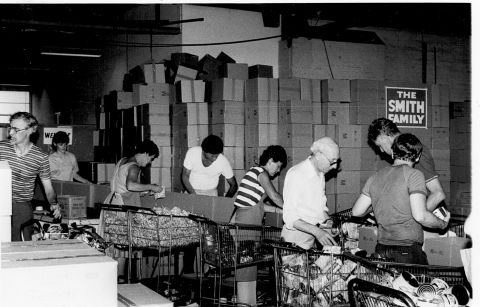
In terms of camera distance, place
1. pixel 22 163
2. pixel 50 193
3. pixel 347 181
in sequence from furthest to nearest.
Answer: pixel 347 181 < pixel 50 193 < pixel 22 163

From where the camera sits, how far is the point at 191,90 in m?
8.28

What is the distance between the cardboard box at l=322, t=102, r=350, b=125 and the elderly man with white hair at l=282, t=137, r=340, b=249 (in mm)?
3869

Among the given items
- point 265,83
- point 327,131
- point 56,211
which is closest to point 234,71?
point 265,83

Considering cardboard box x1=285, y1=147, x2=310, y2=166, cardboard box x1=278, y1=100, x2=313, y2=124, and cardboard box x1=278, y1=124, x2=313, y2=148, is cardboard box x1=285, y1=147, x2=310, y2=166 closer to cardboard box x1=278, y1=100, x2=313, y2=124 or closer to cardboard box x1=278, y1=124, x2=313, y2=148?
cardboard box x1=278, y1=124, x2=313, y2=148

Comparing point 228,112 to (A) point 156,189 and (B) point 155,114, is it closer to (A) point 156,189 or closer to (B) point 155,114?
(B) point 155,114

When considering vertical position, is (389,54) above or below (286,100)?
above

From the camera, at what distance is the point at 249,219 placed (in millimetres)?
5039

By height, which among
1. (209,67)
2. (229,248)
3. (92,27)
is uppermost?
(92,27)

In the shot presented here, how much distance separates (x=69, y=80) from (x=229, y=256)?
43.8ft

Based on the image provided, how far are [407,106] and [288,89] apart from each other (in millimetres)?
1748

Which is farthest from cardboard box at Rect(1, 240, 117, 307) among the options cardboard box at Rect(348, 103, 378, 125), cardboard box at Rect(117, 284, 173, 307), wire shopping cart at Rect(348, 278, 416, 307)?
cardboard box at Rect(348, 103, 378, 125)
